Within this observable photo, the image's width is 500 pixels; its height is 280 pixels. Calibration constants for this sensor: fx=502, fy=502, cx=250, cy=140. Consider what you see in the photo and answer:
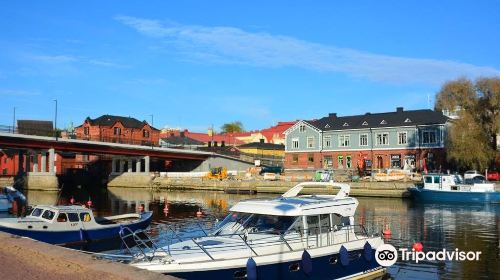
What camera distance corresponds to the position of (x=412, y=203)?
53156 mm

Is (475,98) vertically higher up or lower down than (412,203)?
higher up

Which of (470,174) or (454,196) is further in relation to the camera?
(470,174)

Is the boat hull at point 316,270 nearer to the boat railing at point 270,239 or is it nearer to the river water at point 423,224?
the boat railing at point 270,239

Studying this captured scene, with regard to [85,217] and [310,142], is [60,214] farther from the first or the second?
[310,142]

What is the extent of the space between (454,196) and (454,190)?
2.23 feet

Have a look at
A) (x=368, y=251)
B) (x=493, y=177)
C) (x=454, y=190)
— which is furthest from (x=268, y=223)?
(x=493, y=177)

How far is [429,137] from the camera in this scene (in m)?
77.3

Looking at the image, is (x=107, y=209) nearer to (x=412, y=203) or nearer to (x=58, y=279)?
(x=412, y=203)

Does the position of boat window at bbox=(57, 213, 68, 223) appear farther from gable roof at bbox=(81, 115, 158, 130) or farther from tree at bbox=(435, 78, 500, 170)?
gable roof at bbox=(81, 115, 158, 130)

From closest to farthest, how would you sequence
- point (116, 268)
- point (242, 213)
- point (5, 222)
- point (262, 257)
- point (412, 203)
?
point (116, 268)
point (262, 257)
point (242, 213)
point (5, 222)
point (412, 203)

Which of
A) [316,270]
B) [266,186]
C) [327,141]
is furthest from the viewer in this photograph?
[327,141]

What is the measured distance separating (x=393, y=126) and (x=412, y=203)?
3033cm

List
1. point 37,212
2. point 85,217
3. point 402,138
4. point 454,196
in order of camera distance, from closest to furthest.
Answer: point 37,212 < point 85,217 < point 454,196 < point 402,138

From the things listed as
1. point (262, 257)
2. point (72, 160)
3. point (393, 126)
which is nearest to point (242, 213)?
point (262, 257)
